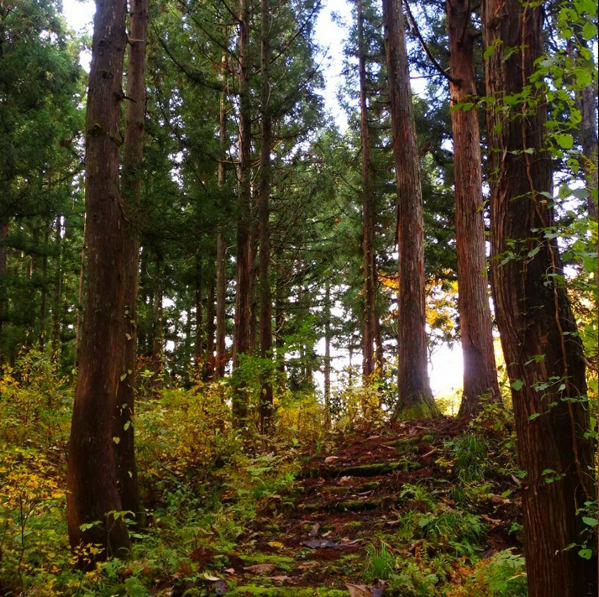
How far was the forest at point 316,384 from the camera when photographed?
2678mm

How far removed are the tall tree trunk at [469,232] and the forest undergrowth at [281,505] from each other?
2.91 feet

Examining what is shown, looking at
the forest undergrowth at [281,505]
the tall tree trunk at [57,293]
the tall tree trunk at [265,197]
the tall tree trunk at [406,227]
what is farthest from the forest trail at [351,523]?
the tall tree trunk at [57,293]

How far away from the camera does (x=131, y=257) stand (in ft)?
20.0

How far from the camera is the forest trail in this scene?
3.60 metres

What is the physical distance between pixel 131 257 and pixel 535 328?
15.6 feet

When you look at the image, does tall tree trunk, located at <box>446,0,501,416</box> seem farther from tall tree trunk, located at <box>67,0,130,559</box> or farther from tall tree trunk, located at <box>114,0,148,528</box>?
tall tree trunk, located at <box>67,0,130,559</box>

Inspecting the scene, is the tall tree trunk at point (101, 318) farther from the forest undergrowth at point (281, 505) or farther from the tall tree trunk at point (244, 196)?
the tall tree trunk at point (244, 196)

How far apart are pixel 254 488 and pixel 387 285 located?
14.1 meters

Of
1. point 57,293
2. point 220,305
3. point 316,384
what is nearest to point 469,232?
point 316,384

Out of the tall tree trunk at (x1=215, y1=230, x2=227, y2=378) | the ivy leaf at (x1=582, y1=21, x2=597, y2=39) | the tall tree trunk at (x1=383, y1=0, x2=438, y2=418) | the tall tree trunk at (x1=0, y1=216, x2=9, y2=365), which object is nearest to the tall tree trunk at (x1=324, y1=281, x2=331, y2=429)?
the tall tree trunk at (x1=383, y1=0, x2=438, y2=418)

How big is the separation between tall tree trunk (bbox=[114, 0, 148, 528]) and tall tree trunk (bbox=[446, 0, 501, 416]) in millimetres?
4308

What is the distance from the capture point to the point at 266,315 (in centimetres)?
966

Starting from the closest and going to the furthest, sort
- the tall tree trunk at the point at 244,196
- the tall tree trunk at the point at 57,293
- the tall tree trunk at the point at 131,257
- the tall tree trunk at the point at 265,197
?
the tall tree trunk at the point at 131,257, the tall tree trunk at the point at 265,197, the tall tree trunk at the point at 244,196, the tall tree trunk at the point at 57,293

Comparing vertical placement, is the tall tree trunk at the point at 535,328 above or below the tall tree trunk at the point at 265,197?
below
